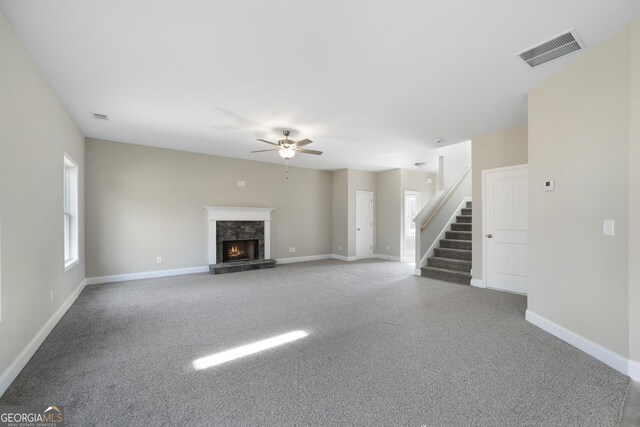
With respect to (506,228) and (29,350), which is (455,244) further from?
(29,350)

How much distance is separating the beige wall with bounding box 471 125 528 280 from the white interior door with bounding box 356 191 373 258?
3709 mm

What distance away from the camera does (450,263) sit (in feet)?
18.6

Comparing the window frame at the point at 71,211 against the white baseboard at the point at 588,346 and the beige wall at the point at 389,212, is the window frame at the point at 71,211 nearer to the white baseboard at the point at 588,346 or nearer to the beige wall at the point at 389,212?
the white baseboard at the point at 588,346

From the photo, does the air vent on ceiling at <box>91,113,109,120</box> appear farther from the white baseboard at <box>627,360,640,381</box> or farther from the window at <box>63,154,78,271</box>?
the white baseboard at <box>627,360,640,381</box>

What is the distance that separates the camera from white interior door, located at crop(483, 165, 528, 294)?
438 centimetres

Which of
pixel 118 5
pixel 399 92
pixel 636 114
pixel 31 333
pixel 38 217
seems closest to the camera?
pixel 118 5

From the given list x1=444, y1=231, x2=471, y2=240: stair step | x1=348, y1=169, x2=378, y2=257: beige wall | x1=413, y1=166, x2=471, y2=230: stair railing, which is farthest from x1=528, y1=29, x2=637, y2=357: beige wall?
x1=348, y1=169, x2=378, y2=257: beige wall

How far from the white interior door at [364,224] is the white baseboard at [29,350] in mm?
6424

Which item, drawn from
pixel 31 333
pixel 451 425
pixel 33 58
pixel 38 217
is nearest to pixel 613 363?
pixel 451 425

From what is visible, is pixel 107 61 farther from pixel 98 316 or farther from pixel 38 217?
pixel 98 316

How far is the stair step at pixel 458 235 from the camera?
6203 millimetres

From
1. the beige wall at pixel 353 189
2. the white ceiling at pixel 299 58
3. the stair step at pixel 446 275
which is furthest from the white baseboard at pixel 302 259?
the white ceiling at pixel 299 58

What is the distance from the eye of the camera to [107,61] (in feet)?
8.70

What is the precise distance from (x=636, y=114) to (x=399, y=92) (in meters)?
1.96
